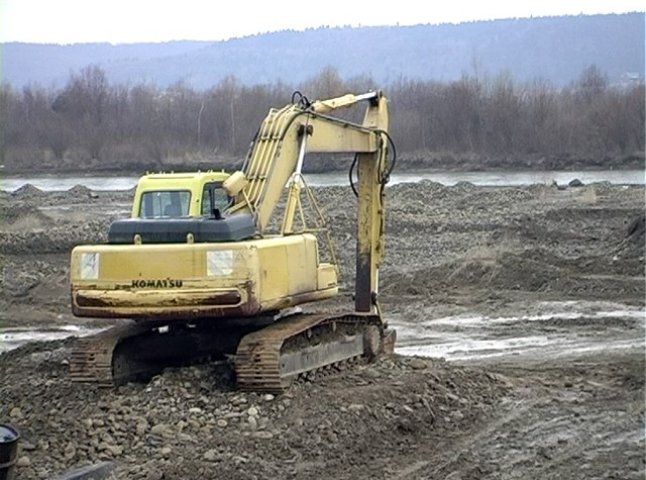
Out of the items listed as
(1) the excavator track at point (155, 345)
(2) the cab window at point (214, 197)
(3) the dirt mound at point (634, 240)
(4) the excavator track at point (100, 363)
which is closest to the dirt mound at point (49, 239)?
(3) the dirt mound at point (634, 240)

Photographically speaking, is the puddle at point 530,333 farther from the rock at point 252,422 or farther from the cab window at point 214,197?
the rock at point 252,422

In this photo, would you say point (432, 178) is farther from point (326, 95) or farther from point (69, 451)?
point (69, 451)

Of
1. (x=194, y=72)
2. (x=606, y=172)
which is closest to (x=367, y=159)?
(x=606, y=172)

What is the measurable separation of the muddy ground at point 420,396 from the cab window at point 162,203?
171 cm

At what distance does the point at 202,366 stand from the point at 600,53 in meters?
110

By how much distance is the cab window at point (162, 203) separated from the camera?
13812 mm

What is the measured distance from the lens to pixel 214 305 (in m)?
11.1

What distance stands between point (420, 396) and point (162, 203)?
3.72m

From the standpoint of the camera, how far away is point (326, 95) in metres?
52.7

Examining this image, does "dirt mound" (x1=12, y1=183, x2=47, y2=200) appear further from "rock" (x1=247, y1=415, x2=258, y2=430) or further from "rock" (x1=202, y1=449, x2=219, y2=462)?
"rock" (x1=202, y1=449, x2=219, y2=462)

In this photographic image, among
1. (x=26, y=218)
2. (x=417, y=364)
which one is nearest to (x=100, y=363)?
(x=417, y=364)

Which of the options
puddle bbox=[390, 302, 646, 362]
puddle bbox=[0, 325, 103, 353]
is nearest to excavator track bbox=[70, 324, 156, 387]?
puddle bbox=[390, 302, 646, 362]

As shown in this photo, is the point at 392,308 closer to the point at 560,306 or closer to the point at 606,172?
the point at 560,306

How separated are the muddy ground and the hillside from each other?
305 feet
